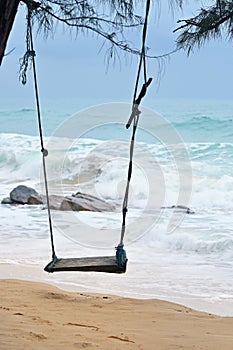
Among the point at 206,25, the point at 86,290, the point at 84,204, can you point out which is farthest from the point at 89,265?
the point at 84,204

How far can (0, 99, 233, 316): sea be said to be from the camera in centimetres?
368

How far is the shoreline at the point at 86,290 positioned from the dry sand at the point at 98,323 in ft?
0.63

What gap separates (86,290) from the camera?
3.37 meters

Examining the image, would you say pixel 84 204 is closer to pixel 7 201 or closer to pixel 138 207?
pixel 138 207

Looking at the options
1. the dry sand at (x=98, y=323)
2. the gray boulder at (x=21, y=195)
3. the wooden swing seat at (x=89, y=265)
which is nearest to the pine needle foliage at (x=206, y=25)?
the wooden swing seat at (x=89, y=265)

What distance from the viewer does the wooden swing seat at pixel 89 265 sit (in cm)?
199

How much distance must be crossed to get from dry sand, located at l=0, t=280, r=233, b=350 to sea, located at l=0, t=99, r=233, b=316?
0.35 meters

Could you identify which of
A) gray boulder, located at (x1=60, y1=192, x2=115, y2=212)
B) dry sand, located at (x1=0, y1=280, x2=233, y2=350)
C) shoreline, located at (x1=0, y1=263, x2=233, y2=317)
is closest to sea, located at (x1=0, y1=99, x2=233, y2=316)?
shoreline, located at (x1=0, y1=263, x2=233, y2=317)

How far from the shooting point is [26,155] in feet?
39.6

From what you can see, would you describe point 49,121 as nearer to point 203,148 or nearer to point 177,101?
point 177,101

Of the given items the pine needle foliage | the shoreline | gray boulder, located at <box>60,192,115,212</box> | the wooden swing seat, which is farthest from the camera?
gray boulder, located at <box>60,192,115,212</box>

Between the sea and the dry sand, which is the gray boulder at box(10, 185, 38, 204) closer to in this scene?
the sea

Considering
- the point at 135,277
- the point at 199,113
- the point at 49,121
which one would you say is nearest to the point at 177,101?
the point at 199,113

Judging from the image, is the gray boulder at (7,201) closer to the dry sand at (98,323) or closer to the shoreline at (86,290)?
the shoreline at (86,290)
